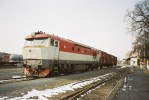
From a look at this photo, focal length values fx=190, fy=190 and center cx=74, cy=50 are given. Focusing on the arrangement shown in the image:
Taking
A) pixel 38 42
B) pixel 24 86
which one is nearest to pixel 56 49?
pixel 38 42

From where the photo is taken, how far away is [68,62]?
2027 cm

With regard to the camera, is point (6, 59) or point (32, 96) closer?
point (32, 96)

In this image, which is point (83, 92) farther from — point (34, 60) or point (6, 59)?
point (6, 59)

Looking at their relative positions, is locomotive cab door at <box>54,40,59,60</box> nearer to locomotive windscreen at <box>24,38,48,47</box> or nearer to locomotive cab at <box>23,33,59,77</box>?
locomotive cab at <box>23,33,59,77</box>

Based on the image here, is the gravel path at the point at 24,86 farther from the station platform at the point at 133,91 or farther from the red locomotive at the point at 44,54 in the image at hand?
the station platform at the point at 133,91

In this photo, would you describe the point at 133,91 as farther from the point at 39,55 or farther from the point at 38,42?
the point at 38,42

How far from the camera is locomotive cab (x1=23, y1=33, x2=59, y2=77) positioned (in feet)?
52.4

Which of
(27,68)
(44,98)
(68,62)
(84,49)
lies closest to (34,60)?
(27,68)

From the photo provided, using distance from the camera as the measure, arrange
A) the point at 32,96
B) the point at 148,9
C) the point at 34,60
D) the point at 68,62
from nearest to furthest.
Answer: the point at 32,96 < the point at 34,60 < the point at 68,62 < the point at 148,9

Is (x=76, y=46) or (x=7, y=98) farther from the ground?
(x=76, y=46)

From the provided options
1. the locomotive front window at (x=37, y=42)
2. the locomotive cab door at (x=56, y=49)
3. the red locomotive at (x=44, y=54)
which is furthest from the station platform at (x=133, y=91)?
the locomotive front window at (x=37, y=42)

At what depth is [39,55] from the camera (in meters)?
16.0

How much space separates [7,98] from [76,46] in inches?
616

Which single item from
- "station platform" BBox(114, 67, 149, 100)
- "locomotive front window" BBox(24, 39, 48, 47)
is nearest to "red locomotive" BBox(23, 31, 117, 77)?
"locomotive front window" BBox(24, 39, 48, 47)
